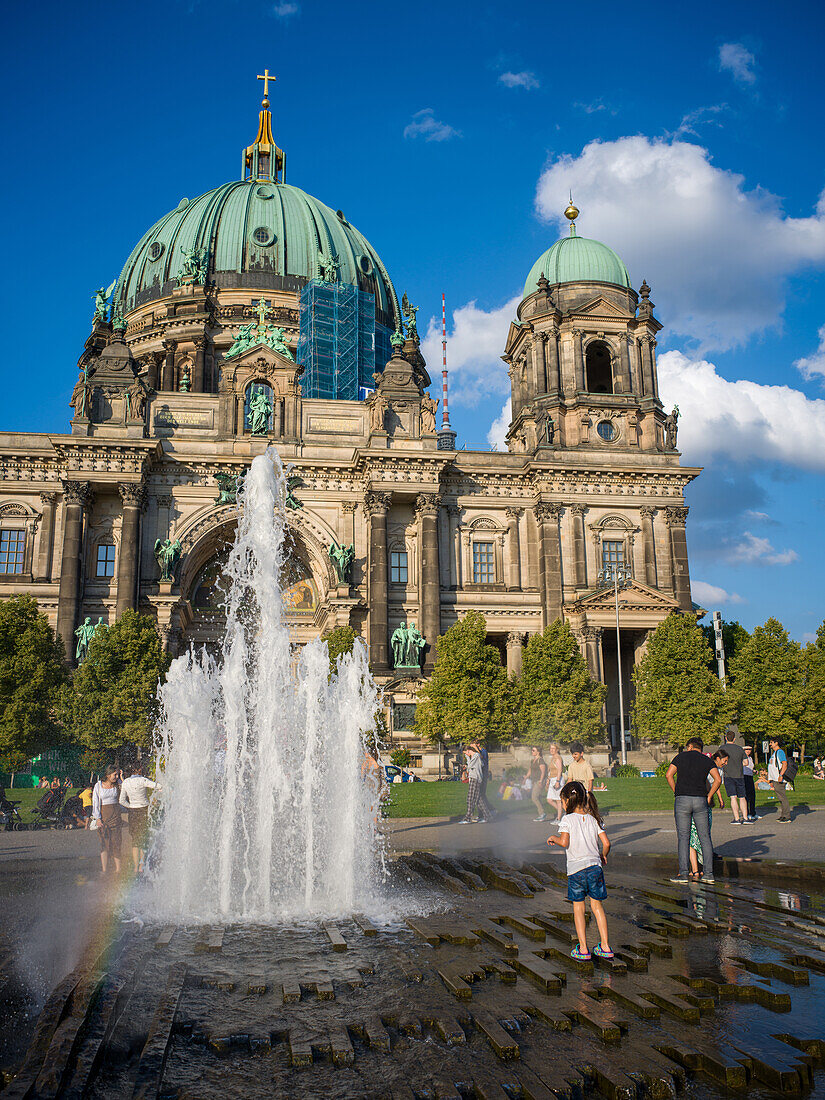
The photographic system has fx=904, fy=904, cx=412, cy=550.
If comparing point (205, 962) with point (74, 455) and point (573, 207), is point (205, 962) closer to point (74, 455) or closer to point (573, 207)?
point (74, 455)

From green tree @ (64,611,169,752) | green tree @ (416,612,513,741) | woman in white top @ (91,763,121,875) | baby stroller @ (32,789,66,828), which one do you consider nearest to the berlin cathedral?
green tree @ (416,612,513,741)

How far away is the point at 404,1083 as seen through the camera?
5906 mm

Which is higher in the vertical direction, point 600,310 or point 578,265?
point 578,265

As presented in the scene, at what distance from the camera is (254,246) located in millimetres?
65438

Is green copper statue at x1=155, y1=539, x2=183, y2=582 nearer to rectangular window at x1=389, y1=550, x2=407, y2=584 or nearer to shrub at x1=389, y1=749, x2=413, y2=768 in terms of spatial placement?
rectangular window at x1=389, y1=550, x2=407, y2=584

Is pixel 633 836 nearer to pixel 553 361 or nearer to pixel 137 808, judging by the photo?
pixel 137 808

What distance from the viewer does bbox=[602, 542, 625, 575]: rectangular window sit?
5172cm

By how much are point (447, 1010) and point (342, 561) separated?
135 ft

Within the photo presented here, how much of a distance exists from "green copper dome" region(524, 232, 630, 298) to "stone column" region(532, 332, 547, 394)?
3.83 meters

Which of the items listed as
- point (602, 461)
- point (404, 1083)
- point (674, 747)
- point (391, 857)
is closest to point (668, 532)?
point (602, 461)

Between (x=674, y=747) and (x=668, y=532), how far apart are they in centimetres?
1373

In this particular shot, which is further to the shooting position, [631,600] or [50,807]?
[631,600]

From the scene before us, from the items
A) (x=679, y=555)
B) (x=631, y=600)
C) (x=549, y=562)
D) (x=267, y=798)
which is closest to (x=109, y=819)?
(x=267, y=798)

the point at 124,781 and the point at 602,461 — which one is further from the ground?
the point at 602,461
